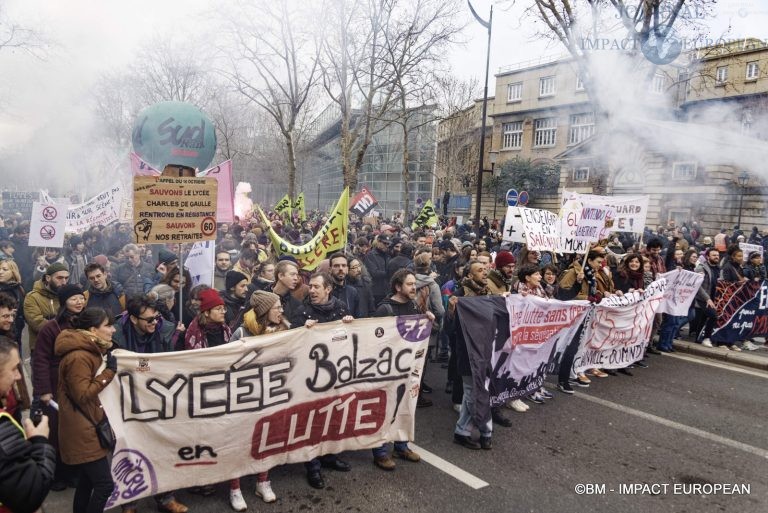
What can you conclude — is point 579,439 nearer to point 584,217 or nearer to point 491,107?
point 584,217

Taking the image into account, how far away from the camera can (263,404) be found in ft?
12.1

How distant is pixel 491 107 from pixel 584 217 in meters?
40.7

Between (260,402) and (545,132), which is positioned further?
(545,132)

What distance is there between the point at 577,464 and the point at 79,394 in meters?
3.72

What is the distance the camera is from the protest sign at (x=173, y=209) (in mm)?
4805

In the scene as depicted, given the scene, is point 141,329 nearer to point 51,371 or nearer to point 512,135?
point 51,371

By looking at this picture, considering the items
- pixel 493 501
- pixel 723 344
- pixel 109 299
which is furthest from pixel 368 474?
pixel 723 344

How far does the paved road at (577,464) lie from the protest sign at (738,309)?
2.14 m

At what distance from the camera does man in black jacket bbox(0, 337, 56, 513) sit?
1.99 metres

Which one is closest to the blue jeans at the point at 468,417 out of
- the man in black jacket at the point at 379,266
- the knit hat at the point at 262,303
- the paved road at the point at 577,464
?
the paved road at the point at 577,464

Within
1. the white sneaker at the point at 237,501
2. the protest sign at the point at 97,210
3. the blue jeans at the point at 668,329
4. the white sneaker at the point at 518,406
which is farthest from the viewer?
the protest sign at the point at 97,210

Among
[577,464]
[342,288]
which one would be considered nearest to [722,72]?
[342,288]

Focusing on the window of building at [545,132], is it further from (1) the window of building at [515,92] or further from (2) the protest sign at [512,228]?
(2) the protest sign at [512,228]

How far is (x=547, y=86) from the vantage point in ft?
136
